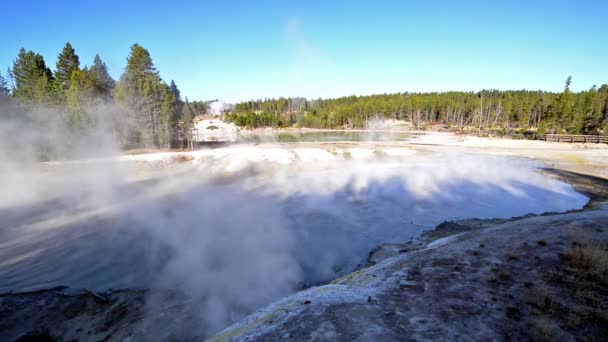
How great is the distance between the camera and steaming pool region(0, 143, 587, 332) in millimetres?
9883

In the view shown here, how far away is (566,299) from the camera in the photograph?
213 inches

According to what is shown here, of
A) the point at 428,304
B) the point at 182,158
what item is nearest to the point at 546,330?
the point at 428,304

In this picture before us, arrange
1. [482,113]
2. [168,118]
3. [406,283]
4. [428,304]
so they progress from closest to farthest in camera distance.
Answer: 1. [428,304]
2. [406,283]
3. [168,118]
4. [482,113]

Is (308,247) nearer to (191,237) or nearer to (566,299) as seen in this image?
(191,237)

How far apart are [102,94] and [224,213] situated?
136 feet

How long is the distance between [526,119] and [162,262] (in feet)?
380

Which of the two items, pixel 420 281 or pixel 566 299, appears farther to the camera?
pixel 420 281

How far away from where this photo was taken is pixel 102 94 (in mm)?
44500

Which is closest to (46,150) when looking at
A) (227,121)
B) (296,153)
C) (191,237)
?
(296,153)

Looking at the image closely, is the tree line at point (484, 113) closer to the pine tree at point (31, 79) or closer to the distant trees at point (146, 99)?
the distant trees at point (146, 99)

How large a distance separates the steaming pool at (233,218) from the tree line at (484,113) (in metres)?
55.6

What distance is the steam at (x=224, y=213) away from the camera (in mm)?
9844

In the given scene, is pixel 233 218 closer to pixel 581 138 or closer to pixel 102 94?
pixel 102 94

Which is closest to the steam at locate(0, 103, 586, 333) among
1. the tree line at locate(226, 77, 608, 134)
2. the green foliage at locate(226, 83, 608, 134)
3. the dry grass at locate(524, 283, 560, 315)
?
the dry grass at locate(524, 283, 560, 315)
